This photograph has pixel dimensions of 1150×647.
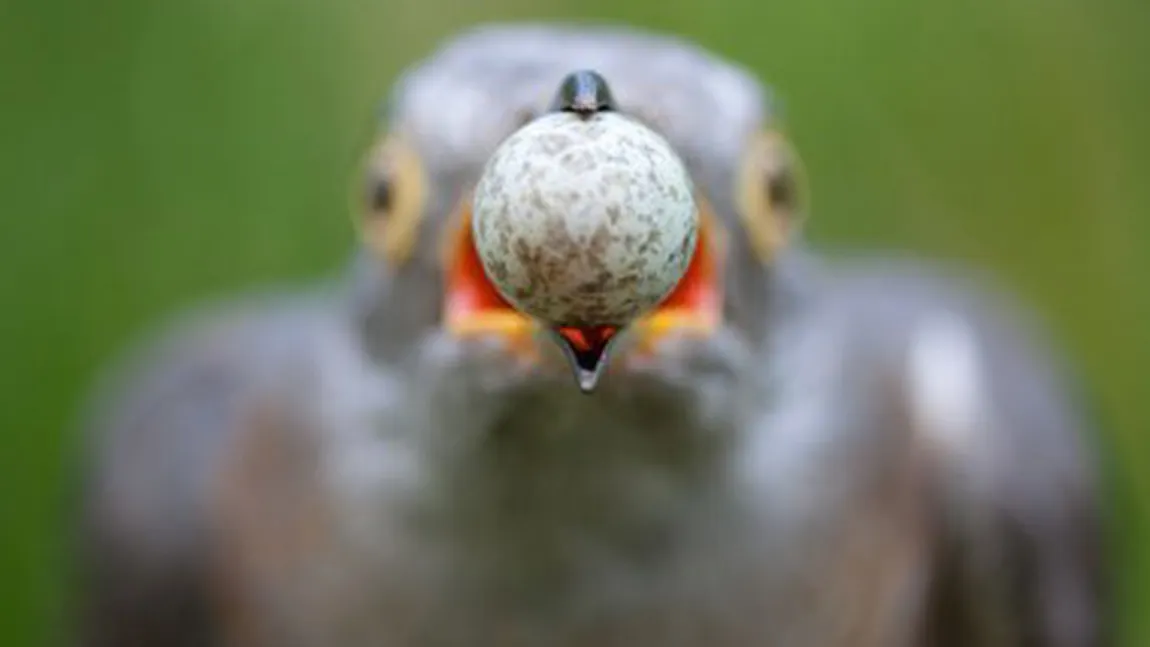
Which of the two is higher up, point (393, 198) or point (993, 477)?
point (393, 198)

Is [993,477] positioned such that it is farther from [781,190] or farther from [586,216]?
[586,216]

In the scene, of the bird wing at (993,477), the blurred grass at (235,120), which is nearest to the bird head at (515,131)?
the bird wing at (993,477)

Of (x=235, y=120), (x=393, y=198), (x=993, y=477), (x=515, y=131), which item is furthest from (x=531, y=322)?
(x=235, y=120)

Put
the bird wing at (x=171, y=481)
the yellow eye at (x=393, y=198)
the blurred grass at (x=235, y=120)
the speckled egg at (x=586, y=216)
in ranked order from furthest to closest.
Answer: the blurred grass at (x=235, y=120), the bird wing at (x=171, y=481), the yellow eye at (x=393, y=198), the speckled egg at (x=586, y=216)

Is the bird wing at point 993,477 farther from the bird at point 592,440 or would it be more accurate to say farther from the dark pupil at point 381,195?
the dark pupil at point 381,195

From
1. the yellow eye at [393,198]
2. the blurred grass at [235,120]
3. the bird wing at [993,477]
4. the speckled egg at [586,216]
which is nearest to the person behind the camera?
the speckled egg at [586,216]

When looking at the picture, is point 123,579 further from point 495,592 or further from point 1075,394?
point 1075,394

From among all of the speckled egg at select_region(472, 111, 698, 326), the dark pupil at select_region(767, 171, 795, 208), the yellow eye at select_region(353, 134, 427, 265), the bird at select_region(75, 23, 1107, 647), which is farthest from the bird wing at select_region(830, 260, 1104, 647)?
the speckled egg at select_region(472, 111, 698, 326)

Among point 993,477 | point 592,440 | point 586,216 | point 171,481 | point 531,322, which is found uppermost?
point 586,216

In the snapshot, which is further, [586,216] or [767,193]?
[767,193]
